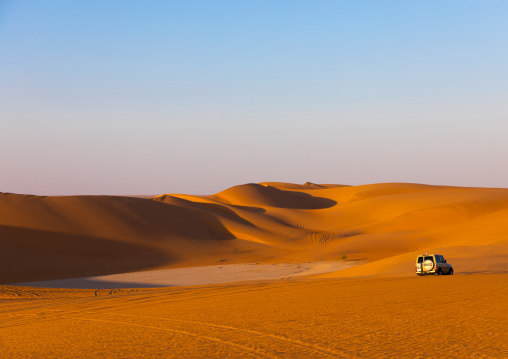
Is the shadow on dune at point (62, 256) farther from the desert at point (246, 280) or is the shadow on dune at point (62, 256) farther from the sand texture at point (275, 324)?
the sand texture at point (275, 324)

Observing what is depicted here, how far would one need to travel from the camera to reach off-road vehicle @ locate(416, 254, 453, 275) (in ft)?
86.3

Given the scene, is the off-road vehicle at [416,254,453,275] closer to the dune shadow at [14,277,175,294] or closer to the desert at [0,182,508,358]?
the desert at [0,182,508,358]

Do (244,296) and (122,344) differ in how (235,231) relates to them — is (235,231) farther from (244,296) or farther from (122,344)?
(122,344)

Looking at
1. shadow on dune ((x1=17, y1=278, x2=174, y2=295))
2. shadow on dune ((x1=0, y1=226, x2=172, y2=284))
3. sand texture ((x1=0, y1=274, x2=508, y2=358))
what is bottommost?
sand texture ((x1=0, y1=274, x2=508, y2=358))

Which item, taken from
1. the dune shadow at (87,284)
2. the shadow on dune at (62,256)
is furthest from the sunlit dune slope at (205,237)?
the dune shadow at (87,284)

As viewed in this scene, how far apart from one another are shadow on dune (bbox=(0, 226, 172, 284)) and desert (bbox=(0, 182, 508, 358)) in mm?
164

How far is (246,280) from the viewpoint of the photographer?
3219 cm

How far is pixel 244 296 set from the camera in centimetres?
2019

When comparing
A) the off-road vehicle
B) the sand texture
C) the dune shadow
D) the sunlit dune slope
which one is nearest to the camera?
the sand texture

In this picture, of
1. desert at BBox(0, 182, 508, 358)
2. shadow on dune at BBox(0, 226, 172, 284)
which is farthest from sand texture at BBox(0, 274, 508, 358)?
shadow on dune at BBox(0, 226, 172, 284)

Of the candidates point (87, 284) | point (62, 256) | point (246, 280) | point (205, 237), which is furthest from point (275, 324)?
point (205, 237)

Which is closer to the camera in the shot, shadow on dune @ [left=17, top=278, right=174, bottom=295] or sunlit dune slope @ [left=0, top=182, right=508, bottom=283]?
shadow on dune @ [left=17, top=278, right=174, bottom=295]

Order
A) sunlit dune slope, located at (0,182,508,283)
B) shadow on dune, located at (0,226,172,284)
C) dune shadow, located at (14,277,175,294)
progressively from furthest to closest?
sunlit dune slope, located at (0,182,508,283), shadow on dune, located at (0,226,172,284), dune shadow, located at (14,277,175,294)

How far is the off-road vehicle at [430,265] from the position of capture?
2631cm
